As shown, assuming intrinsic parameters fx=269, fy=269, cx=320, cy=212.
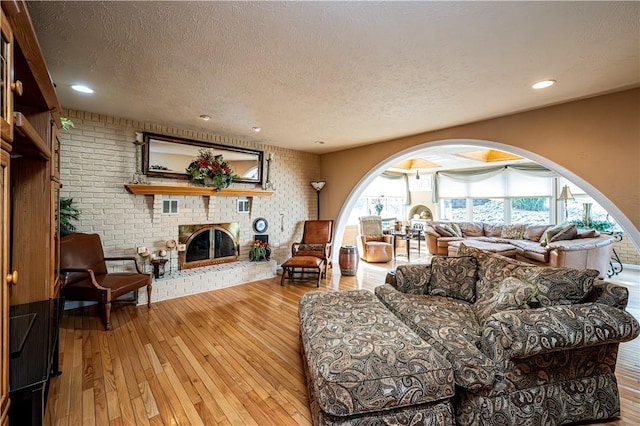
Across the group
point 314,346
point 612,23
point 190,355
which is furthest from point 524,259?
point 190,355

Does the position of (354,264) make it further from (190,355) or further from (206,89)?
(206,89)

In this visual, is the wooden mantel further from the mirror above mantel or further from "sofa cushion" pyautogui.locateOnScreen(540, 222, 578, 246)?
"sofa cushion" pyautogui.locateOnScreen(540, 222, 578, 246)

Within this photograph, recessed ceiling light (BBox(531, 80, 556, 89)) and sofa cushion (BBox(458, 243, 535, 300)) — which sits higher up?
recessed ceiling light (BBox(531, 80, 556, 89))

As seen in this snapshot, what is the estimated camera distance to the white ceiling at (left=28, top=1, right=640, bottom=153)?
1.62 meters

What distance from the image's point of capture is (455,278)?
248 cm

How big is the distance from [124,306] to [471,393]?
390 cm

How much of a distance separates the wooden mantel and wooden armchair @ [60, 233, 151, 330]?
76cm

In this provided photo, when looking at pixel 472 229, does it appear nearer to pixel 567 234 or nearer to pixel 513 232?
pixel 513 232

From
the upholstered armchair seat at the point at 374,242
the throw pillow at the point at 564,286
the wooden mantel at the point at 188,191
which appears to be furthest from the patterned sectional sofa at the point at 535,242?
the wooden mantel at the point at 188,191

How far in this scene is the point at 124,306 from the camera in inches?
137

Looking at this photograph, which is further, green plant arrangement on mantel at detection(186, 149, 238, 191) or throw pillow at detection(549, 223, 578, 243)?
throw pillow at detection(549, 223, 578, 243)

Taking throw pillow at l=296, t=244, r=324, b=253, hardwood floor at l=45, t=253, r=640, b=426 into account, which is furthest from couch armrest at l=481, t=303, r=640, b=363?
throw pillow at l=296, t=244, r=324, b=253

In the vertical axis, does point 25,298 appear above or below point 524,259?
above

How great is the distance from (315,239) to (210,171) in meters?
2.24
